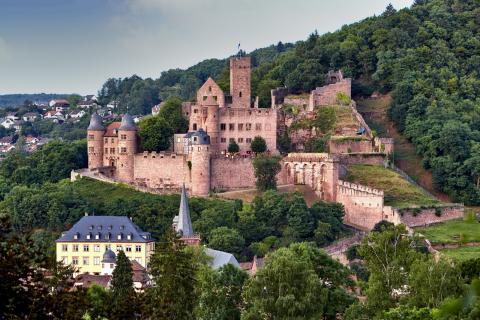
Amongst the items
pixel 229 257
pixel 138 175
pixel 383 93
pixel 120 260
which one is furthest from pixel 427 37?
pixel 120 260

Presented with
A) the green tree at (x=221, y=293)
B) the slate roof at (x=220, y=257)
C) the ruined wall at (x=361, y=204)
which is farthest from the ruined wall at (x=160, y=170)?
the green tree at (x=221, y=293)

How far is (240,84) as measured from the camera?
266ft

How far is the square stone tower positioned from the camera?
8100 centimetres

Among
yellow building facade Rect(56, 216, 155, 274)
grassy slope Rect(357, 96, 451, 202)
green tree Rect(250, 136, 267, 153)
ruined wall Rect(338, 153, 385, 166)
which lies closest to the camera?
yellow building facade Rect(56, 216, 155, 274)

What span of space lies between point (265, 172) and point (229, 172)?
2692mm

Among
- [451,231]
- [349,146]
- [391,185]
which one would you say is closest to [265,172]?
[349,146]

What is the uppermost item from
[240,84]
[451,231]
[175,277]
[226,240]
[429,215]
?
[240,84]

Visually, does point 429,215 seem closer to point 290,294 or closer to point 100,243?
point 100,243

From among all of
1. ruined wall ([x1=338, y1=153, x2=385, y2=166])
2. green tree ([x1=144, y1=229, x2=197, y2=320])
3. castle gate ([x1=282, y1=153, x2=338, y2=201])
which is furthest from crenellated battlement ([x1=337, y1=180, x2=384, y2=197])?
green tree ([x1=144, y1=229, x2=197, y2=320])

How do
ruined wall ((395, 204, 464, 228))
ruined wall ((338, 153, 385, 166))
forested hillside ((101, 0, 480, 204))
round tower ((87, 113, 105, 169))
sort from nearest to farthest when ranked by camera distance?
ruined wall ((395, 204, 464, 228)), ruined wall ((338, 153, 385, 166)), round tower ((87, 113, 105, 169)), forested hillside ((101, 0, 480, 204))

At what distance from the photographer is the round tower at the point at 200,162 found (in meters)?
74.2

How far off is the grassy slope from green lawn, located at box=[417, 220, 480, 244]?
29.4 feet

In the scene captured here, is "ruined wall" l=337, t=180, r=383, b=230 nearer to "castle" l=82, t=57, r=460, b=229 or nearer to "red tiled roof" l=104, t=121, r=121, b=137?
"castle" l=82, t=57, r=460, b=229

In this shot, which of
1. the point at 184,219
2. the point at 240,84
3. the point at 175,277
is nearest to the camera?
the point at 175,277
